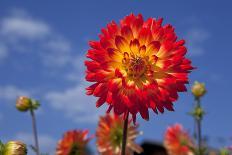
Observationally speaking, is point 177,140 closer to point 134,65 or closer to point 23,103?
point 23,103

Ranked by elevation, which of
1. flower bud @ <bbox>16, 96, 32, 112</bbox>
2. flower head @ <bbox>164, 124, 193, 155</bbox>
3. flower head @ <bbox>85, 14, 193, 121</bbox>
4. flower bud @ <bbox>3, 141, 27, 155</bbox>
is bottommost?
flower bud @ <bbox>3, 141, 27, 155</bbox>

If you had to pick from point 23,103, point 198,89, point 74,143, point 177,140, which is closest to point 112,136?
point 74,143

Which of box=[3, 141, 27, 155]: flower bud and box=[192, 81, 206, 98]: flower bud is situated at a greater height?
box=[192, 81, 206, 98]: flower bud

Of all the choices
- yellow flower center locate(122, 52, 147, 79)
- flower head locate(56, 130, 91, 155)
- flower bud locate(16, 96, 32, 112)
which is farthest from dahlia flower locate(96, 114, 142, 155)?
yellow flower center locate(122, 52, 147, 79)

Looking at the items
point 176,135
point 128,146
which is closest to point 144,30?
point 128,146

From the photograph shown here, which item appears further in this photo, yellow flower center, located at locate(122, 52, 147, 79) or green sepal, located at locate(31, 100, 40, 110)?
green sepal, located at locate(31, 100, 40, 110)

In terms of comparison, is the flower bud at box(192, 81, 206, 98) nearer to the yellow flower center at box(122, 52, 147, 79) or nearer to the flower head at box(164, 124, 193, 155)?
the flower head at box(164, 124, 193, 155)

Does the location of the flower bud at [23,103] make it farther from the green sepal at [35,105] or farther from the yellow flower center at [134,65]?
the yellow flower center at [134,65]

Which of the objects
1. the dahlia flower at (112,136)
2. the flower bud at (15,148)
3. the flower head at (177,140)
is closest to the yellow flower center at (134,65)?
the flower bud at (15,148)
